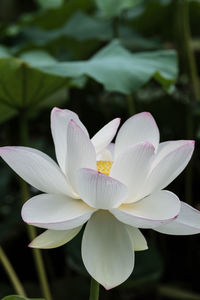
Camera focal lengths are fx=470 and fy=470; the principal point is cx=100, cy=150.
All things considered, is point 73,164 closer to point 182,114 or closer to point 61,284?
point 61,284

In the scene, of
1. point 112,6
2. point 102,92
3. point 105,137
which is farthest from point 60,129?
point 102,92

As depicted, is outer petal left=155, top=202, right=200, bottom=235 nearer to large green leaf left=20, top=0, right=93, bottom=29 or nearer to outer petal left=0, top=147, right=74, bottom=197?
outer petal left=0, top=147, right=74, bottom=197

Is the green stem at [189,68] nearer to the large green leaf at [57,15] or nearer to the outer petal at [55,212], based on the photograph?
the large green leaf at [57,15]

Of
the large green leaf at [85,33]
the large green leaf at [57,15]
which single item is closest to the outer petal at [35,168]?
the large green leaf at [85,33]

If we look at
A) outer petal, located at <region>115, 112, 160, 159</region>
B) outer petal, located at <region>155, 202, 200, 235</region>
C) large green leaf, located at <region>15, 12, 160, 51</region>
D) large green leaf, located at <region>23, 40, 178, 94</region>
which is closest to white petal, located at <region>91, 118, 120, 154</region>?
outer petal, located at <region>115, 112, 160, 159</region>

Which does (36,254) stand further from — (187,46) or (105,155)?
(187,46)

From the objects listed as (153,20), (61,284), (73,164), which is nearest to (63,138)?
(73,164)
